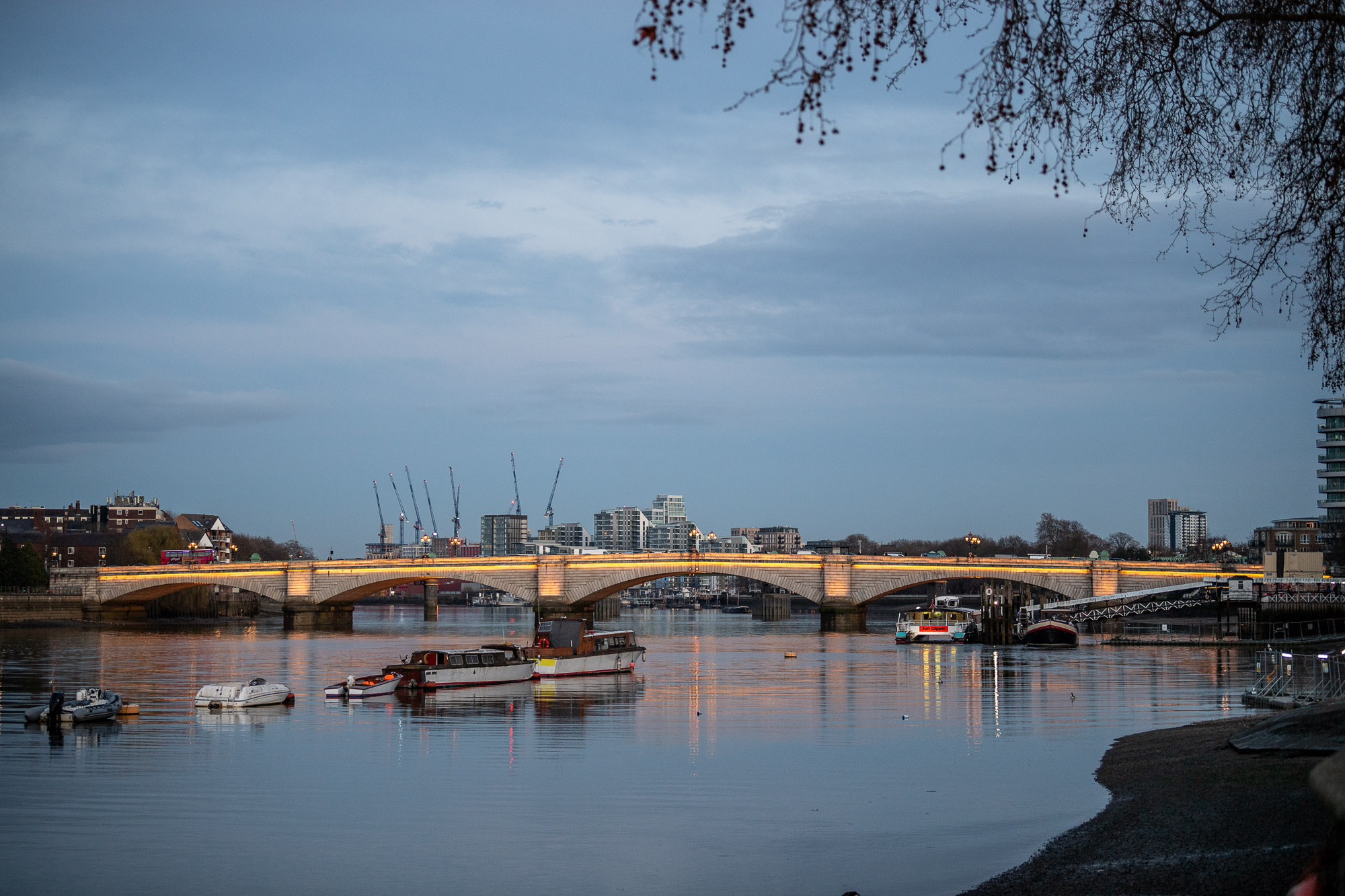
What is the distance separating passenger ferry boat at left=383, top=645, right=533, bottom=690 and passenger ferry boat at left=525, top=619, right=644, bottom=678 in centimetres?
114

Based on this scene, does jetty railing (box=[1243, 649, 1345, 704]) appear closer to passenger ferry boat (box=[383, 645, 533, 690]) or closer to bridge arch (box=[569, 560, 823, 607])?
passenger ferry boat (box=[383, 645, 533, 690])

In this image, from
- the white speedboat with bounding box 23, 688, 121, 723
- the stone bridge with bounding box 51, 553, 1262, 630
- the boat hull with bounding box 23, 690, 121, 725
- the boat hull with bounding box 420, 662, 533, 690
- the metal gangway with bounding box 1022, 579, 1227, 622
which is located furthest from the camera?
the stone bridge with bounding box 51, 553, 1262, 630

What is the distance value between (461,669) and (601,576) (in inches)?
2126

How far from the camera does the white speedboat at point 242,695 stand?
4191cm

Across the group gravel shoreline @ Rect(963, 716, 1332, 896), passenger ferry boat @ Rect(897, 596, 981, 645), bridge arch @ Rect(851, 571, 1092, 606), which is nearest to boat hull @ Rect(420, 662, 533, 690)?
gravel shoreline @ Rect(963, 716, 1332, 896)

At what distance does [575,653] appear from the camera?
187 feet

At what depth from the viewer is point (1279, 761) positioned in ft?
66.3

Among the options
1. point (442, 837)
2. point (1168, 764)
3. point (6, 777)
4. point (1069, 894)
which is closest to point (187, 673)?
point (6, 777)

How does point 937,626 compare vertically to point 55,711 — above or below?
below

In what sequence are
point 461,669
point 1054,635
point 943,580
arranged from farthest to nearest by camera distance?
point 943,580 < point 1054,635 < point 461,669

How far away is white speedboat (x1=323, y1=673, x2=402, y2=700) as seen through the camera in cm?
4659

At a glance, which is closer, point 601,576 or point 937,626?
point 937,626

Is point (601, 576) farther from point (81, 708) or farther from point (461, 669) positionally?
point (81, 708)

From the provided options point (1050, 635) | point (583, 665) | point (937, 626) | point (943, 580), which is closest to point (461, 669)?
point (583, 665)
